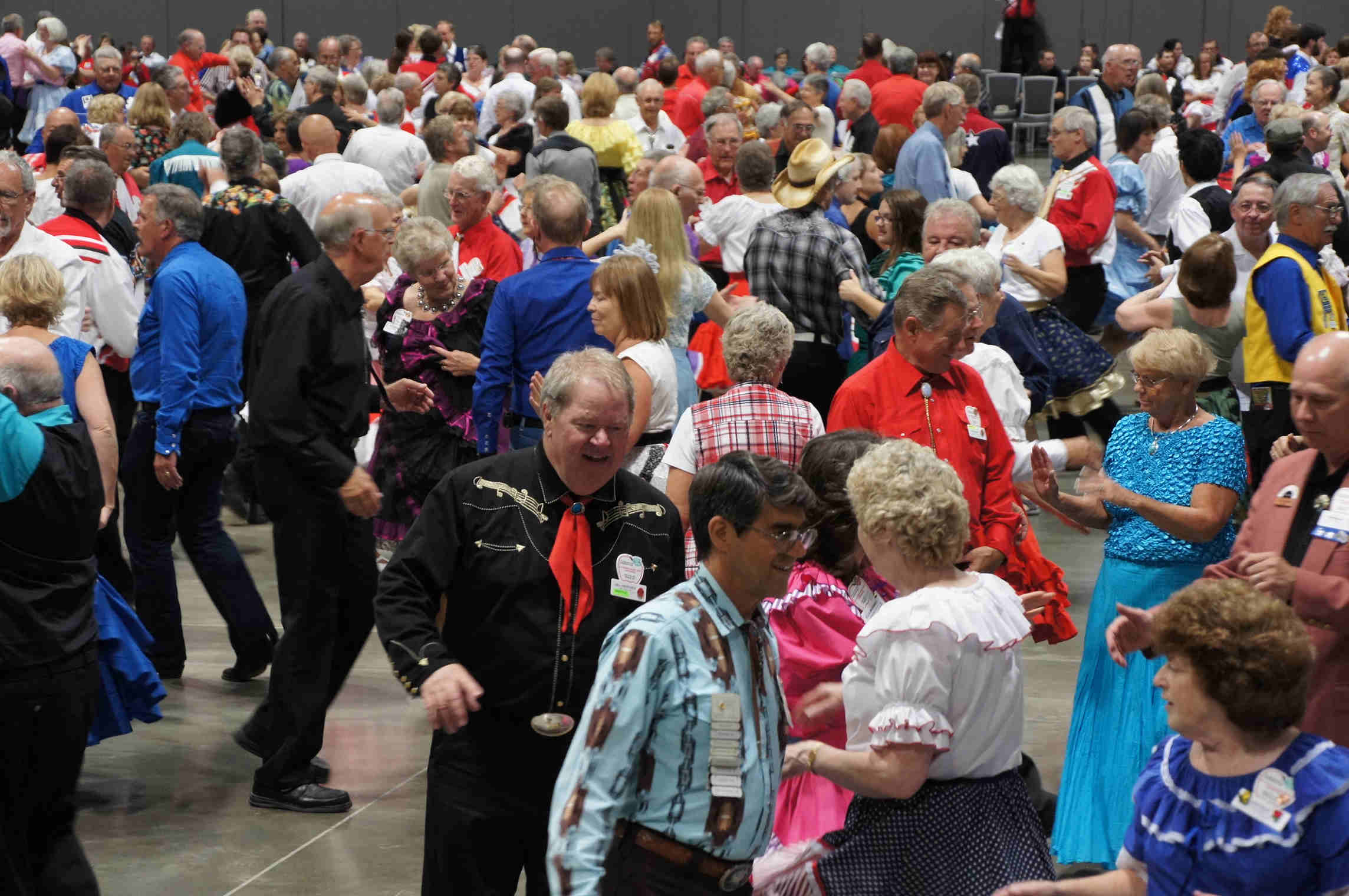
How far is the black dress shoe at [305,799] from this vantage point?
4.83 metres

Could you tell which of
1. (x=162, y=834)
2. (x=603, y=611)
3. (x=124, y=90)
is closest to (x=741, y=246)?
(x=162, y=834)

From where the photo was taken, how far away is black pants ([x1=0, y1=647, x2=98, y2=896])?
11.9 feet

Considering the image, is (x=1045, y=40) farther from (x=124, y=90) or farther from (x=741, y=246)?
(x=741, y=246)

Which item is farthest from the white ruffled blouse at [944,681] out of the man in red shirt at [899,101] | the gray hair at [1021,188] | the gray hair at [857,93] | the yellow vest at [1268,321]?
the man in red shirt at [899,101]

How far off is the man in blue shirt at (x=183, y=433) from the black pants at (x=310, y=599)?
1148mm

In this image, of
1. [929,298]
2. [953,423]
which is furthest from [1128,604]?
[929,298]

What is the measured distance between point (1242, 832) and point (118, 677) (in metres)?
3.51

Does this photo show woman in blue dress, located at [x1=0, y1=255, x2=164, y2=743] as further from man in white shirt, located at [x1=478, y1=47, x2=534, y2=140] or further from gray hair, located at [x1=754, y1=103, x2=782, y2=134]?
gray hair, located at [x1=754, y1=103, x2=782, y2=134]

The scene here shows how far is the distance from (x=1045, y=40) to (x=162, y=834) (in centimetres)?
1871

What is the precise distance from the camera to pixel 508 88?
460 inches

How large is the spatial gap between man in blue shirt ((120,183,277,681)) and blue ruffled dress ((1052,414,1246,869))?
3.23m

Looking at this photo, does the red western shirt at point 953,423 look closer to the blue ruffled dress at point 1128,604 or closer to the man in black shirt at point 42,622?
the blue ruffled dress at point 1128,604

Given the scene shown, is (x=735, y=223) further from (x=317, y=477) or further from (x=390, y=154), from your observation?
(x=317, y=477)

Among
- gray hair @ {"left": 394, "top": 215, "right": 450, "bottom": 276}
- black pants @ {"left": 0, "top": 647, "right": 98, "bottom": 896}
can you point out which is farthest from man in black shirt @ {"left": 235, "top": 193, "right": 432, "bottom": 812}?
black pants @ {"left": 0, "top": 647, "right": 98, "bottom": 896}
